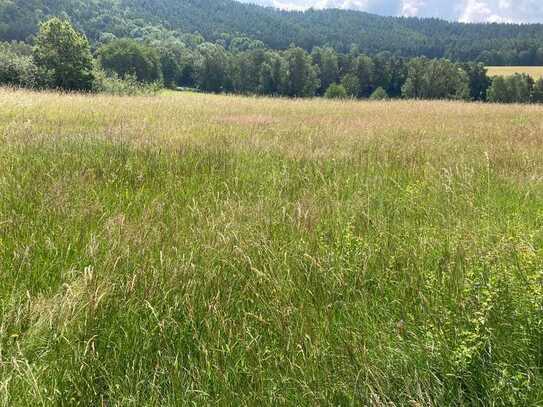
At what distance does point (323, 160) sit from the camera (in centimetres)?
472

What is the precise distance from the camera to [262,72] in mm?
80188

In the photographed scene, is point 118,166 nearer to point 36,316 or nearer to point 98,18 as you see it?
point 36,316

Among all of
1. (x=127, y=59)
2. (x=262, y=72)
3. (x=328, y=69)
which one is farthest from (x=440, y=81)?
(x=127, y=59)

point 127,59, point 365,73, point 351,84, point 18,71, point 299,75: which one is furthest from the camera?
point 365,73

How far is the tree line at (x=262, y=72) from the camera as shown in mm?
31453

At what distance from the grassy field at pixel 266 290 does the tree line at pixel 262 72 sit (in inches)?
1290

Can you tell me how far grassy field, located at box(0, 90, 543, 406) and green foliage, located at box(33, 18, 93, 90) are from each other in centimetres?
3260

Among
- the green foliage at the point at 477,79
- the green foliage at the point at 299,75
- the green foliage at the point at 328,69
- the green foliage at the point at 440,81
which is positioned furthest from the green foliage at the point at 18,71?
the green foliage at the point at 477,79

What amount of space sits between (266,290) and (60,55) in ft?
120

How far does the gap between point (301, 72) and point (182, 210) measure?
3119 inches

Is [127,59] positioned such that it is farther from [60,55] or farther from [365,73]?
[365,73]

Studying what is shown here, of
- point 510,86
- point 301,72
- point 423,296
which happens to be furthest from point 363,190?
point 301,72

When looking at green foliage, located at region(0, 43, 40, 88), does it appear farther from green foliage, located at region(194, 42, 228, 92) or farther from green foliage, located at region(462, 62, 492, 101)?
green foliage, located at region(462, 62, 492, 101)

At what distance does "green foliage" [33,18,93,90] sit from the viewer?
3098cm
